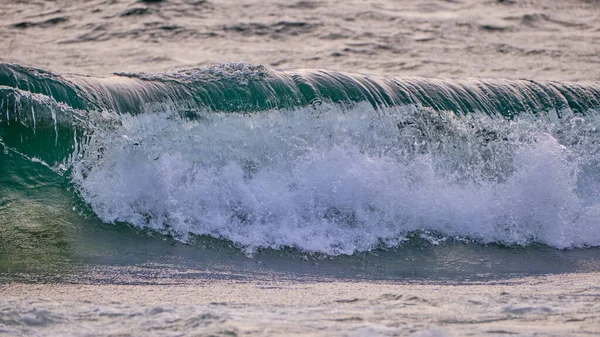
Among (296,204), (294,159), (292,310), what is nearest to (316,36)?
(294,159)

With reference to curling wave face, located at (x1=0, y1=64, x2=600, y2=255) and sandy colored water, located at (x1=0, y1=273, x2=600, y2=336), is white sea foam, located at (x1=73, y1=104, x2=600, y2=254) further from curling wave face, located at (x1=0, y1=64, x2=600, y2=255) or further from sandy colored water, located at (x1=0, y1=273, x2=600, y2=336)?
sandy colored water, located at (x1=0, y1=273, x2=600, y2=336)

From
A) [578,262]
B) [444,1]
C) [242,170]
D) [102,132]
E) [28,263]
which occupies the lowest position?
[578,262]

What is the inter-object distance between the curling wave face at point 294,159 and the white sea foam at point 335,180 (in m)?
0.01

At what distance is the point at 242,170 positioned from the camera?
6043 mm

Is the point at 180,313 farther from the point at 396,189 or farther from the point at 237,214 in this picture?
the point at 396,189

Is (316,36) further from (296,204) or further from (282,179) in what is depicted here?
(296,204)

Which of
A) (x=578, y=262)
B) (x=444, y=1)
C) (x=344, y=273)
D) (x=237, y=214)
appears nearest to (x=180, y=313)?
(x=344, y=273)

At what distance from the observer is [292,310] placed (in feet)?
12.9

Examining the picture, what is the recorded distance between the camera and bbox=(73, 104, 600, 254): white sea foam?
18.8 ft

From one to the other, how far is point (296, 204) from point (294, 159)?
1.44 ft

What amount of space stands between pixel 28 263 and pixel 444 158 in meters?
3.48

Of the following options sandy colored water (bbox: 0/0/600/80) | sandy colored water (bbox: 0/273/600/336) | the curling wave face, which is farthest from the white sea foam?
sandy colored water (bbox: 0/0/600/80)

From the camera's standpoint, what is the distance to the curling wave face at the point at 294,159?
18.9 ft

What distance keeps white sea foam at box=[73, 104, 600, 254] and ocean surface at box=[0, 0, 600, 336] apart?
0.01 metres
